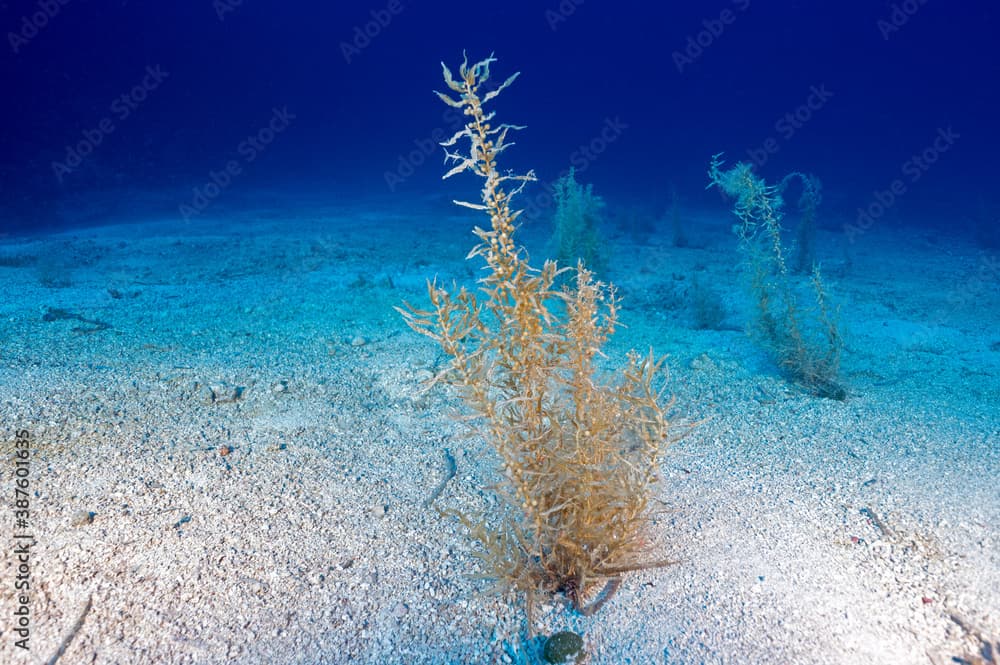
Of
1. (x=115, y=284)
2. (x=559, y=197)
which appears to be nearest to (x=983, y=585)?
(x=559, y=197)

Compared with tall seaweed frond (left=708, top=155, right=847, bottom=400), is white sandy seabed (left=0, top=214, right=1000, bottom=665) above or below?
below

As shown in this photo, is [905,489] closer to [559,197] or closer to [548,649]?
[548,649]

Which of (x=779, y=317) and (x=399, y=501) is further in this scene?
(x=779, y=317)

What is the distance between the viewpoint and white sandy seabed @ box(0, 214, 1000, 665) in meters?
2.47

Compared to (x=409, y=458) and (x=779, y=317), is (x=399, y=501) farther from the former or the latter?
(x=779, y=317)

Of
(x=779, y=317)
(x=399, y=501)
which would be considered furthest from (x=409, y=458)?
(x=779, y=317)

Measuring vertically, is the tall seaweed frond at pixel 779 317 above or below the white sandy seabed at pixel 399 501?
above

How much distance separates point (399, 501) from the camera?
3484 millimetres

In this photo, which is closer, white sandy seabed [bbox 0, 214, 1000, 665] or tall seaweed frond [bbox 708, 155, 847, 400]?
white sandy seabed [bbox 0, 214, 1000, 665]

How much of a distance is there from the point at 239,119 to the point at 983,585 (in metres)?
60.8

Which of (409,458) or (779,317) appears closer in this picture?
(409,458)

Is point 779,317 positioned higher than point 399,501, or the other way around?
point 779,317

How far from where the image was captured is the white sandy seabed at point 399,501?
2469 mm

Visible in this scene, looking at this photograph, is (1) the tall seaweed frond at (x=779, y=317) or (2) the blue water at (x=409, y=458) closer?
(2) the blue water at (x=409, y=458)
